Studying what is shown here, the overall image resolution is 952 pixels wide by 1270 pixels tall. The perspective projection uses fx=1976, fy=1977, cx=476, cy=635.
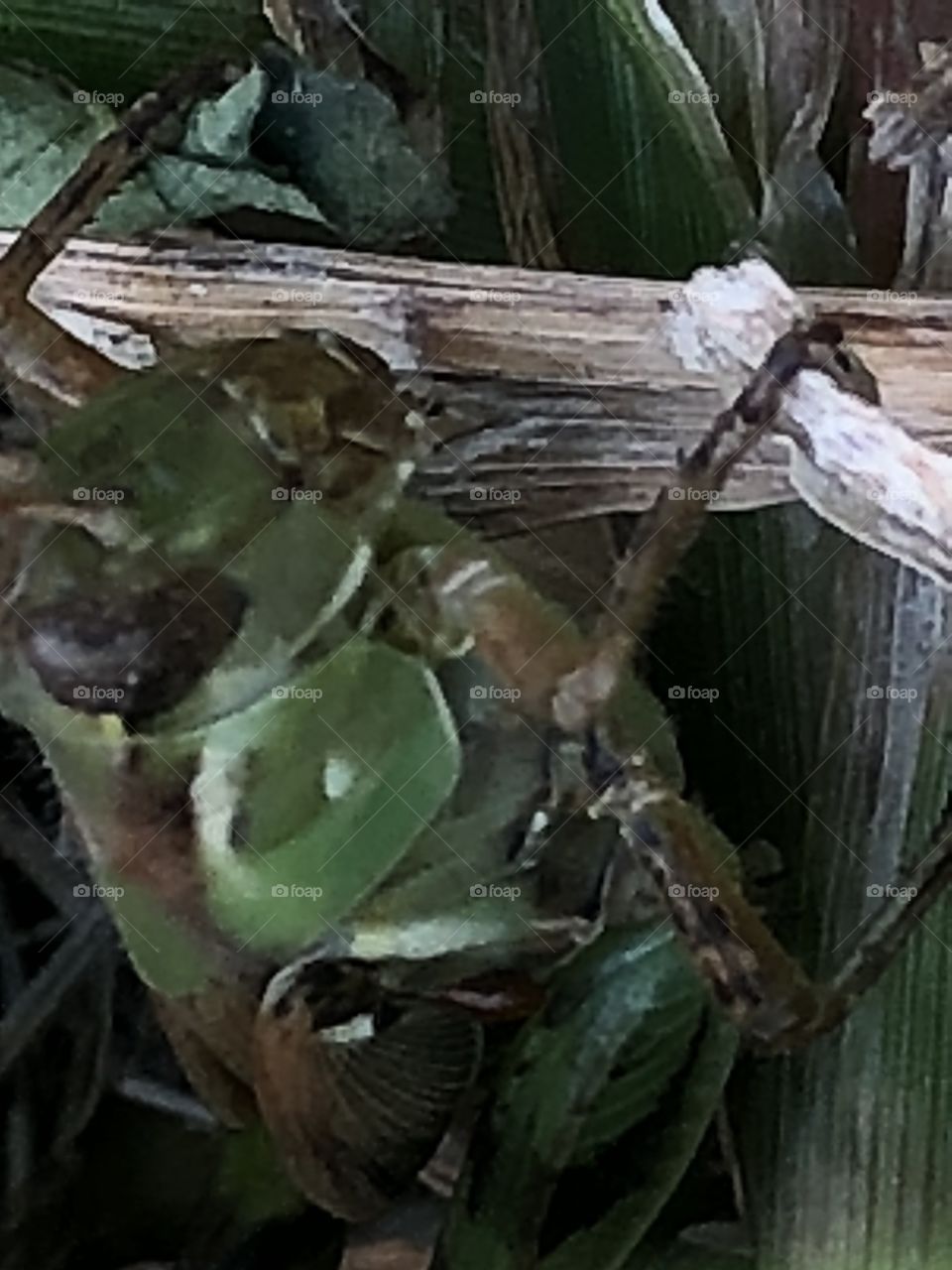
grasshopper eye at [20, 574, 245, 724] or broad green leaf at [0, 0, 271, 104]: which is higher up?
broad green leaf at [0, 0, 271, 104]

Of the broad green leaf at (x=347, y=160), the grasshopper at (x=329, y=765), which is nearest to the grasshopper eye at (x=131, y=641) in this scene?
the grasshopper at (x=329, y=765)

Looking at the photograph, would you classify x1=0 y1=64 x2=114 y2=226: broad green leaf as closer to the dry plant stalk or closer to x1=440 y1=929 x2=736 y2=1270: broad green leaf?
the dry plant stalk

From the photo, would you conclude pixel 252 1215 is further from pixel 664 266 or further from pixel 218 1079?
pixel 664 266

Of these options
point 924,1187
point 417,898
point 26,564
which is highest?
point 26,564

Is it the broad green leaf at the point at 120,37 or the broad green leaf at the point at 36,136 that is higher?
the broad green leaf at the point at 120,37

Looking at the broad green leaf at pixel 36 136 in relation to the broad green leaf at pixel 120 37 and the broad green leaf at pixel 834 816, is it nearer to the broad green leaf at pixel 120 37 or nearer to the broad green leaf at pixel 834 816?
the broad green leaf at pixel 120 37

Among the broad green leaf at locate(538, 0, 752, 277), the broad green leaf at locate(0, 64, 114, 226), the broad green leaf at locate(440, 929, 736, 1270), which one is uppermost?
the broad green leaf at locate(0, 64, 114, 226)

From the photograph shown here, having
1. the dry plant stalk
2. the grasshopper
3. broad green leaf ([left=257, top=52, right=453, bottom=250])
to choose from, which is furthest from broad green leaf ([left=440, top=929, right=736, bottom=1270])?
broad green leaf ([left=257, top=52, right=453, bottom=250])

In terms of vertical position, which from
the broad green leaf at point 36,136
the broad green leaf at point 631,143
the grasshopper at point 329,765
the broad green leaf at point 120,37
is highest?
the broad green leaf at point 120,37

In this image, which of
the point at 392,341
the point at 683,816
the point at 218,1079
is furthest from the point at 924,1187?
the point at 392,341
